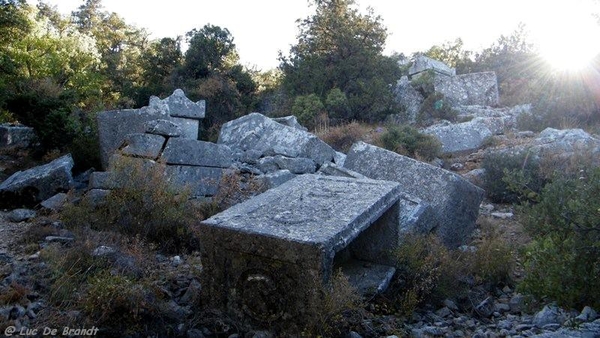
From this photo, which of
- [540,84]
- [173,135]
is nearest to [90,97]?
[173,135]

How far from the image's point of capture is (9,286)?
304 centimetres

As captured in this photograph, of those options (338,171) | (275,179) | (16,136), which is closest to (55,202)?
(275,179)

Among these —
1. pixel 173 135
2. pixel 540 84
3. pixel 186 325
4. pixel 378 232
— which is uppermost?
pixel 540 84

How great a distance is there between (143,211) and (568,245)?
355cm

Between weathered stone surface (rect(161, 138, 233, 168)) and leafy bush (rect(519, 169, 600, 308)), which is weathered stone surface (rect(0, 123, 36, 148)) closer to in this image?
weathered stone surface (rect(161, 138, 233, 168))

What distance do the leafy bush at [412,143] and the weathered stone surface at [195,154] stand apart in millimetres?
3512

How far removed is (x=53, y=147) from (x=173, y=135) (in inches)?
104

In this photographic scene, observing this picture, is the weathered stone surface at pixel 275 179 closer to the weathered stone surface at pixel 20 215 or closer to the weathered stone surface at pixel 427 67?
the weathered stone surface at pixel 20 215

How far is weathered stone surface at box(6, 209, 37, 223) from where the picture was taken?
5.07 meters

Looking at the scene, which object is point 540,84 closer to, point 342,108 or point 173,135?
point 342,108

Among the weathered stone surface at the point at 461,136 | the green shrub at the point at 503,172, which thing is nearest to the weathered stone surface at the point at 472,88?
the weathered stone surface at the point at 461,136

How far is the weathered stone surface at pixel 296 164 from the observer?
6828 mm

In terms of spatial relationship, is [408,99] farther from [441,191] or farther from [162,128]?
[162,128]

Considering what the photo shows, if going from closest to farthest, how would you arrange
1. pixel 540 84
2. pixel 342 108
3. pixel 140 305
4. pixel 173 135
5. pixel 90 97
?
pixel 140 305
pixel 173 135
pixel 90 97
pixel 342 108
pixel 540 84
